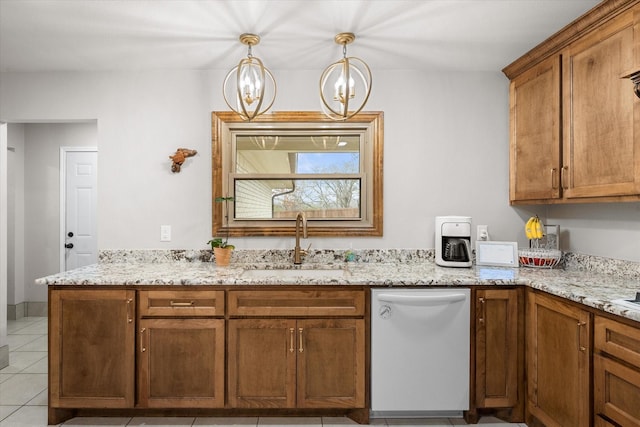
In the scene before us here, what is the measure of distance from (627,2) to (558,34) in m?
0.39

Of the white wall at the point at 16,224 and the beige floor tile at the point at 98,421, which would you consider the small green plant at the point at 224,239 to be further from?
the white wall at the point at 16,224

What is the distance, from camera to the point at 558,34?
2119 millimetres

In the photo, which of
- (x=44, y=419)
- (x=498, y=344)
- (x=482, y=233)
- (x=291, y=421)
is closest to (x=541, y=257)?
(x=482, y=233)

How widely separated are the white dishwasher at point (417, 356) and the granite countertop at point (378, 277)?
0.38 ft

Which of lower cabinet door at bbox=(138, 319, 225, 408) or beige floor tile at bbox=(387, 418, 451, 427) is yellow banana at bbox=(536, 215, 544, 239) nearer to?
beige floor tile at bbox=(387, 418, 451, 427)

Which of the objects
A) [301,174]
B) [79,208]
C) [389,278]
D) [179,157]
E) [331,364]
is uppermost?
[179,157]

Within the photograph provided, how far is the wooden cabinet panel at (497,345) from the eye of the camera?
211cm

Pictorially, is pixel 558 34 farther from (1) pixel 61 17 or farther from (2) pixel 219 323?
(1) pixel 61 17

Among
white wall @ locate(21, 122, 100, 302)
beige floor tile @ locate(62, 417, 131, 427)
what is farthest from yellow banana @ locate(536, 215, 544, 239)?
white wall @ locate(21, 122, 100, 302)

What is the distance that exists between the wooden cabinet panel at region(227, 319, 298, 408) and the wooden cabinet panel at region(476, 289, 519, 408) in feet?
3.65

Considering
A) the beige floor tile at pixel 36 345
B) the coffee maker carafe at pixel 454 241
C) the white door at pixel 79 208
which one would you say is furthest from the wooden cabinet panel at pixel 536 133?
the white door at pixel 79 208

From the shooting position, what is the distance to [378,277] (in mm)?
2166

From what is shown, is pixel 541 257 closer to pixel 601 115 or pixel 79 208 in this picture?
pixel 601 115

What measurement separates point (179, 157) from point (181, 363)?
4.75 feet
